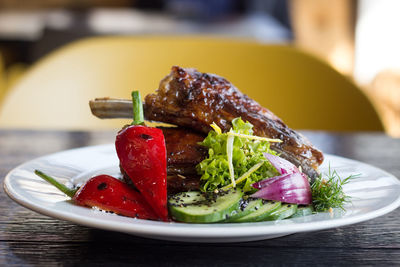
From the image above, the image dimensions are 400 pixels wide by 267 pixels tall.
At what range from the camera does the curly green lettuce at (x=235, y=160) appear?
122 cm

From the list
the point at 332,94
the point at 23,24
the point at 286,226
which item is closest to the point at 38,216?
the point at 286,226

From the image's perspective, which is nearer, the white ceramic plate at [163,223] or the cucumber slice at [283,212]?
the white ceramic plate at [163,223]

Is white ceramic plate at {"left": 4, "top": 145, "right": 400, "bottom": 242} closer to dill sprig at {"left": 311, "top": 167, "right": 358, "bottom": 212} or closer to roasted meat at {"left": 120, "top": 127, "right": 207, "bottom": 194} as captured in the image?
dill sprig at {"left": 311, "top": 167, "right": 358, "bottom": 212}

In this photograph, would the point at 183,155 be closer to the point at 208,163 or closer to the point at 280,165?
the point at 208,163

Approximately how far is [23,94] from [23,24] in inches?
168

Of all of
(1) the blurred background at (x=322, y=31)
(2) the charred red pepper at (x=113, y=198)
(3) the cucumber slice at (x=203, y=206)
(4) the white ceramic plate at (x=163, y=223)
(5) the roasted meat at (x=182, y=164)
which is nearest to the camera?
(4) the white ceramic plate at (x=163, y=223)

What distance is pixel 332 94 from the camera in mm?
3002

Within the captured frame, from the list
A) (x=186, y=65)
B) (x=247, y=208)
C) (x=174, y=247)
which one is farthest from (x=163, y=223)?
(x=186, y=65)

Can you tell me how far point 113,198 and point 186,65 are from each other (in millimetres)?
2036

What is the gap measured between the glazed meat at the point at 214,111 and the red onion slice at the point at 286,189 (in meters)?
0.20

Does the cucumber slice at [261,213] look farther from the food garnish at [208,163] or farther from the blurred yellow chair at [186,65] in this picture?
the blurred yellow chair at [186,65]

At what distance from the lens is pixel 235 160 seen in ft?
4.12

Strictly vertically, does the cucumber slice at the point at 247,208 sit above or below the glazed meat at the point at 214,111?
below

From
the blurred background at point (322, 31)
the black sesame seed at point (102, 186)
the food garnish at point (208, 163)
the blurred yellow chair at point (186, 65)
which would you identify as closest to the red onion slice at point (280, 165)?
the food garnish at point (208, 163)
